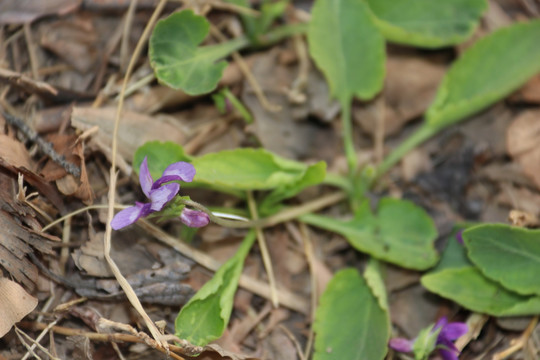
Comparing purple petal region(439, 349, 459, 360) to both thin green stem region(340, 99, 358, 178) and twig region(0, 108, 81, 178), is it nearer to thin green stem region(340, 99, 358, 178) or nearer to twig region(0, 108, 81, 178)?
thin green stem region(340, 99, 358, 178)

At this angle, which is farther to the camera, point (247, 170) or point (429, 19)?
point (429, 19)

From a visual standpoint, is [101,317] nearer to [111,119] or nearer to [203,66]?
[111,119]

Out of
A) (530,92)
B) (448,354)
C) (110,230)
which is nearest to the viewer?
(110,230)

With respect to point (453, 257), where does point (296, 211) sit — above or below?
above

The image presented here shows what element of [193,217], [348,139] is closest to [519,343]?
[348,139]

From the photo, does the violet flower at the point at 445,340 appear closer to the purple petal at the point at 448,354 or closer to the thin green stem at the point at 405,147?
the purple petal at the point at 448,354

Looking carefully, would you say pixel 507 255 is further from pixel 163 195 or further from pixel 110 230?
pixel 110 230
